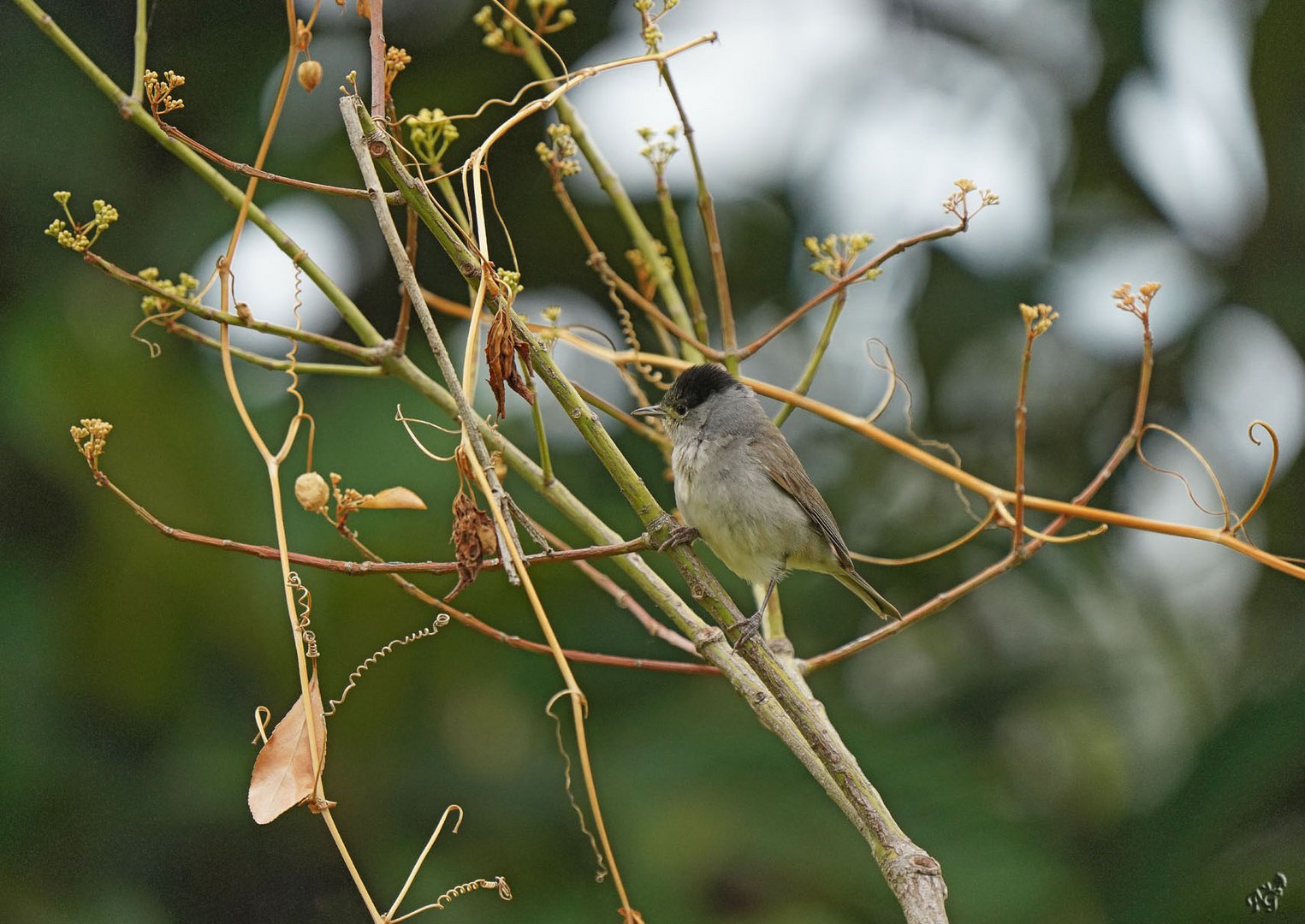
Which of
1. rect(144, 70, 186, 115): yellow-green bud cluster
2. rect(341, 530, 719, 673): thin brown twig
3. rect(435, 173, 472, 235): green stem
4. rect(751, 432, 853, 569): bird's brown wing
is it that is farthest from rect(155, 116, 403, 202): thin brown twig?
rect(751, 432, 853, 569): bird's brown wing

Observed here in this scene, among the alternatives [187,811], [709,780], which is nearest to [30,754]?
[187,811]

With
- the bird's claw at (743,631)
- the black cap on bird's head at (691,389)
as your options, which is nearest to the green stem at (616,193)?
the black cap on bird's head at (691,389)

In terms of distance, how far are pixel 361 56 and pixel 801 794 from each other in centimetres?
315

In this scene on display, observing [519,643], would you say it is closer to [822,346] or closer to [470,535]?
[470,535]

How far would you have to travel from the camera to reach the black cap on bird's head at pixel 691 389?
2902 mm

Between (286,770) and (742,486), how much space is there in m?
1.67

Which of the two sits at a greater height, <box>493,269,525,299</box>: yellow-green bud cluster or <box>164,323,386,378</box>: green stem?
<box>493,269,525,299</box>: yellow-green bud cluster

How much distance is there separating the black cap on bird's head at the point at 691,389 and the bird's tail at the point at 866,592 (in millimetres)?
648

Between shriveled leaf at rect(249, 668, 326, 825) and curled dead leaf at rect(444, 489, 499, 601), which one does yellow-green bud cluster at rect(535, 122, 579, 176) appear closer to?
curled dead leaf at rect(444, 489, 499, 601)

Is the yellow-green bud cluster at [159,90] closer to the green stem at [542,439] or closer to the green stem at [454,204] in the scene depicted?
the green stem at [454,204]

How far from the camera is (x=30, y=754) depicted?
13.4 feet

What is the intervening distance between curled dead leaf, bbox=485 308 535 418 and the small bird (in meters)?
1.27

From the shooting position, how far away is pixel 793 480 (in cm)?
325

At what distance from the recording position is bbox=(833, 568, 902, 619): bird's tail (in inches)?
129
